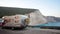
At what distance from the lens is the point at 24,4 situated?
1.58 meters

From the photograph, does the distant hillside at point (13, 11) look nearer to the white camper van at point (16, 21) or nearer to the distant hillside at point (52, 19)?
the white camper van at point (16, 21)

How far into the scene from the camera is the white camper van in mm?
1545

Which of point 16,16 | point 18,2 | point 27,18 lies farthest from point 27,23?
point 18,2

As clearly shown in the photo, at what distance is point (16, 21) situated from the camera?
155cm

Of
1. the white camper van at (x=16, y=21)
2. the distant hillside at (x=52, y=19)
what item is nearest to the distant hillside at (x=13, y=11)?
the white camper van at (x=16, y=21)

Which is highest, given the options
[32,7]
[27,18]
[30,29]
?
[32,7]

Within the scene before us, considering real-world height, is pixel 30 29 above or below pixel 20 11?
below

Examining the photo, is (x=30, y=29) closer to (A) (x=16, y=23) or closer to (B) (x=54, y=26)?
(A) (x=16, y=23)

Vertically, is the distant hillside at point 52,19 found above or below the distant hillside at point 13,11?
below

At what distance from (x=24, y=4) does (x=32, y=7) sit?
12 cm

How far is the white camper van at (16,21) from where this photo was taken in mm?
1545

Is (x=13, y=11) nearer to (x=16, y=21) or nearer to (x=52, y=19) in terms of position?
(x=16, y=21)

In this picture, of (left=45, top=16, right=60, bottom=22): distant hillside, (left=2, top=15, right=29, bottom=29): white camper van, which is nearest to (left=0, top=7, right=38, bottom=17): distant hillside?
(left=2, top=15, right=29, bottom=29): white camper van

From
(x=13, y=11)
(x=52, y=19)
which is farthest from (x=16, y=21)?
(x=52, y=19)
